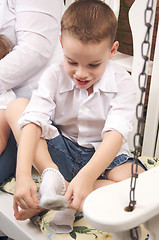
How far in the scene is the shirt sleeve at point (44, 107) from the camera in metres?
1.01

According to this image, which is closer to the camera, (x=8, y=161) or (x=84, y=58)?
(x=84, y=58)

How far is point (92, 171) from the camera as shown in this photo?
92 centimetres

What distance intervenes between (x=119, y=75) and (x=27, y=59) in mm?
387

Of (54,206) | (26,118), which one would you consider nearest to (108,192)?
(54,206)

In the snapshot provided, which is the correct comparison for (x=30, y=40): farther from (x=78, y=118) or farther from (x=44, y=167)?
(x=44, y=167)

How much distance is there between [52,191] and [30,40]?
0.72m

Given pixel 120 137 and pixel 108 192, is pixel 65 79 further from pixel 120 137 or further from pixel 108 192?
pixel 108 192

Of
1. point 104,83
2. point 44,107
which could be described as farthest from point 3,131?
point 104,83

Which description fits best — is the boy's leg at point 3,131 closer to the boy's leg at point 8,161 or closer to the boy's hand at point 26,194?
the boy's leg at point 8,161

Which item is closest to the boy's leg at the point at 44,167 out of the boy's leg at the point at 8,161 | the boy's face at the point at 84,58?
the boy's leg at the point at 8,161

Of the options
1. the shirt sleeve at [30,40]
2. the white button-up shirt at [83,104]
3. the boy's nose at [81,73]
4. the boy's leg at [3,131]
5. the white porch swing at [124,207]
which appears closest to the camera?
the white porch swing at [124,207]

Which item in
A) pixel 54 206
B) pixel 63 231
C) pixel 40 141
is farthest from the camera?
pixel 40 141

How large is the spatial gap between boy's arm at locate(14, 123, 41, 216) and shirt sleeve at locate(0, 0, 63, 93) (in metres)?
0.39

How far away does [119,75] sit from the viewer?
3.69 ft
